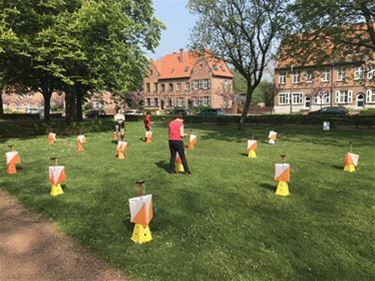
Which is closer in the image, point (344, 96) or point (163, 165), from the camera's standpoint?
point (163, 165)

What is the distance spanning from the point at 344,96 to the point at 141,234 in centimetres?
6039

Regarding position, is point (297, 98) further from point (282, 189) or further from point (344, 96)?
point (282, 189)

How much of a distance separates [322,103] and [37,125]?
5062 cm

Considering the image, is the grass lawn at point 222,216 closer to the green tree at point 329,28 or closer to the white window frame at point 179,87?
the green tree at point 329,28

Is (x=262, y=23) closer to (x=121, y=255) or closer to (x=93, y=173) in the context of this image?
(x=93, y=173)

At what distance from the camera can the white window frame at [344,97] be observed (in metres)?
57.8

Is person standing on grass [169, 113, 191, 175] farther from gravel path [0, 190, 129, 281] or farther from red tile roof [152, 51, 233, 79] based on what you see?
red tile roof [152, 51, 233, 79]

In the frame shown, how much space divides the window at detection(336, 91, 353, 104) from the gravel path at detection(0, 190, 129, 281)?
59997 millimetres

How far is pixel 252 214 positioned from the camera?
23.3 ft

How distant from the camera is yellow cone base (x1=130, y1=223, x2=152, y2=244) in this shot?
577 cm

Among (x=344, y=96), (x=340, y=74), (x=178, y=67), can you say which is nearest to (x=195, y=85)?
(x=178, y=67)

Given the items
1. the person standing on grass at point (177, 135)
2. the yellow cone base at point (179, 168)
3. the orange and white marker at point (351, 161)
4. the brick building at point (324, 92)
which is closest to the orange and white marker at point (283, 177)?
the person standing on grass at point (177, 135)

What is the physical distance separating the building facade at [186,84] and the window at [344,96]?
20969 millimetres

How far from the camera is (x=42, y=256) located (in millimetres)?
5402
